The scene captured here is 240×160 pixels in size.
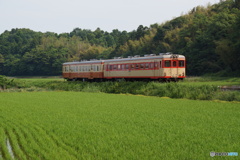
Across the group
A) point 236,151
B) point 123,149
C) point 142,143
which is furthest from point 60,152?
point 236,151

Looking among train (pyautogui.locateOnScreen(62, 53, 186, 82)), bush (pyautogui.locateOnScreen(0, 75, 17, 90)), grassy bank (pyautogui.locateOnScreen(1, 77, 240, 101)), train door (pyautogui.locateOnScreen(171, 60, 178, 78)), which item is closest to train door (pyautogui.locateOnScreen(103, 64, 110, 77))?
train (pyautogui.locateOnScreen(62, 53, 186, 82))

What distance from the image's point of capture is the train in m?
29.1

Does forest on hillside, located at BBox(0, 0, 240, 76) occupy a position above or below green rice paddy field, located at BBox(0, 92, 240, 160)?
above

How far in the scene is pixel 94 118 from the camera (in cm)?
1327

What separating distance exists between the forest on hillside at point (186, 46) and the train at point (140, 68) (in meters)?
15.3

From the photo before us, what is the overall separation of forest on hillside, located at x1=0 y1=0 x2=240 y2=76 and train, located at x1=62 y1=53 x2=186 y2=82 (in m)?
15.3

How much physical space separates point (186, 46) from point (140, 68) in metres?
23.9

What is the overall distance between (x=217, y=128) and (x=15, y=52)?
383 feet

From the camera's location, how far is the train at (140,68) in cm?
A: 2908

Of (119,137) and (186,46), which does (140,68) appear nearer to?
(119,137)

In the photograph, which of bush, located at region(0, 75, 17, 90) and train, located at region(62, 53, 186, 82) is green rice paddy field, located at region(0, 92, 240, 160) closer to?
train, located at region(62, 53, 186, 82)

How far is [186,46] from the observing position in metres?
52.8

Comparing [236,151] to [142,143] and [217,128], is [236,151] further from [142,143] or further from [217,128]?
[217,128]

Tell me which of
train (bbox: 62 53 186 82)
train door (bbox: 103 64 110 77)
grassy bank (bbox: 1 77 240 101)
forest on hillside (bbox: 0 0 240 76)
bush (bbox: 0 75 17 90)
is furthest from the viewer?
forest on hillside (bbox: 0 0 240 76)
